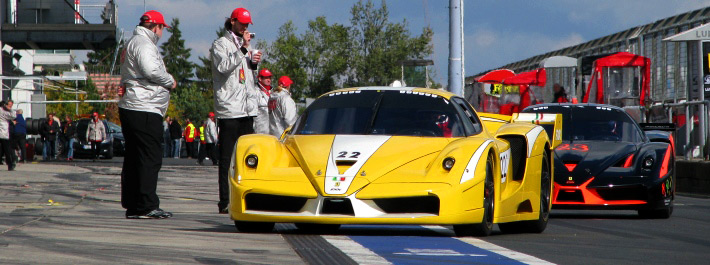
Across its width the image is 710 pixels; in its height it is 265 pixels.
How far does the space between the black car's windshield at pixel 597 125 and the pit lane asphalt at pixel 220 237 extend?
805 mm

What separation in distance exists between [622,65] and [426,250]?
23.0 m

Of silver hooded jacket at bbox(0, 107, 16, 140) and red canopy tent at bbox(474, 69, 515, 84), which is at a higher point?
red canopy tent at bbox(474, 69, 515, 84)

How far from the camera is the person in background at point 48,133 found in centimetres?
3781

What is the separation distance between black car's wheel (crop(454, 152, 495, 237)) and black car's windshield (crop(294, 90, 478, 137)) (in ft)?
1.91

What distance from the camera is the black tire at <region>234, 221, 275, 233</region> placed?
8.38 m

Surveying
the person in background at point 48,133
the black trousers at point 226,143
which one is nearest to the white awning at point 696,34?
the black trousers at point 226,143

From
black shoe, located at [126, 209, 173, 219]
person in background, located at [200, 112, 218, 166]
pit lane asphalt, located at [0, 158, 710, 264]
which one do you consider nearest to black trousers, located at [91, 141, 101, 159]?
person in background, located at [200, 112, 218, 166]

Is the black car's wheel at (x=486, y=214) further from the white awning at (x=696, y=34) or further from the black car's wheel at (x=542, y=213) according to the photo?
the white awning at (x=696, y=34)

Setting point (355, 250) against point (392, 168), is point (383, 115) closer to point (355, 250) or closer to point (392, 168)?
point (392, 168)

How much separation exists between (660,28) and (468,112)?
1977cm

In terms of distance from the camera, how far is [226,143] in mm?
10953

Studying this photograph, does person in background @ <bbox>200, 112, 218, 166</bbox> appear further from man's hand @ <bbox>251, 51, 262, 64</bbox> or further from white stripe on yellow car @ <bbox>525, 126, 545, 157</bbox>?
white stripe on yellow car @ <bbox>525, 126, 545, 157</bbox>

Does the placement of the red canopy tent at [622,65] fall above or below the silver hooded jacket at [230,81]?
above

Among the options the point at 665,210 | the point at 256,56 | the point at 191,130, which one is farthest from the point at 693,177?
the point at 191,130
